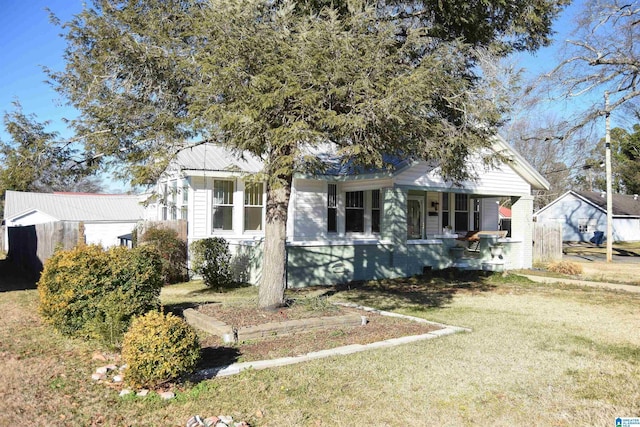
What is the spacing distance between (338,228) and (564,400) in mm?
12850

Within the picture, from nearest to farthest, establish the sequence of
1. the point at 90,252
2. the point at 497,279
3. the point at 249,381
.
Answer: the point at 249,381, the point at 90,252, the point at 497,279

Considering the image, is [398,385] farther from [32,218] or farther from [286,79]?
[32,218]

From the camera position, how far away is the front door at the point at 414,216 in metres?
19.0

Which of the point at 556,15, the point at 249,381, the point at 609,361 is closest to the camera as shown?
the point at 249,381

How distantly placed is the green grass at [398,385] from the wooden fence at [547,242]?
45.3 feet

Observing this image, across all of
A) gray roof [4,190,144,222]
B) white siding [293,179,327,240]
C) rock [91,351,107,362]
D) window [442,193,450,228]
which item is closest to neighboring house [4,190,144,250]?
gray roof [4,190,144,222]

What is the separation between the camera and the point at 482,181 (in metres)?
18.4

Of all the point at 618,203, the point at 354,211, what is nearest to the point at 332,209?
the point at 354,211

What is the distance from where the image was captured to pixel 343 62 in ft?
23.1

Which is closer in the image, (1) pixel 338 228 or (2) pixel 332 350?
(2) pixel 332 350

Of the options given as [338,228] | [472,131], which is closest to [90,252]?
[472,131]

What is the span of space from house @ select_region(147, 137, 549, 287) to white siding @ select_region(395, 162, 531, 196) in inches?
1.4

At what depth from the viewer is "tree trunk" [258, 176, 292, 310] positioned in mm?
9164

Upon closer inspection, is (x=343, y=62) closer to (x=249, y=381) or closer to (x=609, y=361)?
(x=249, y=381)
